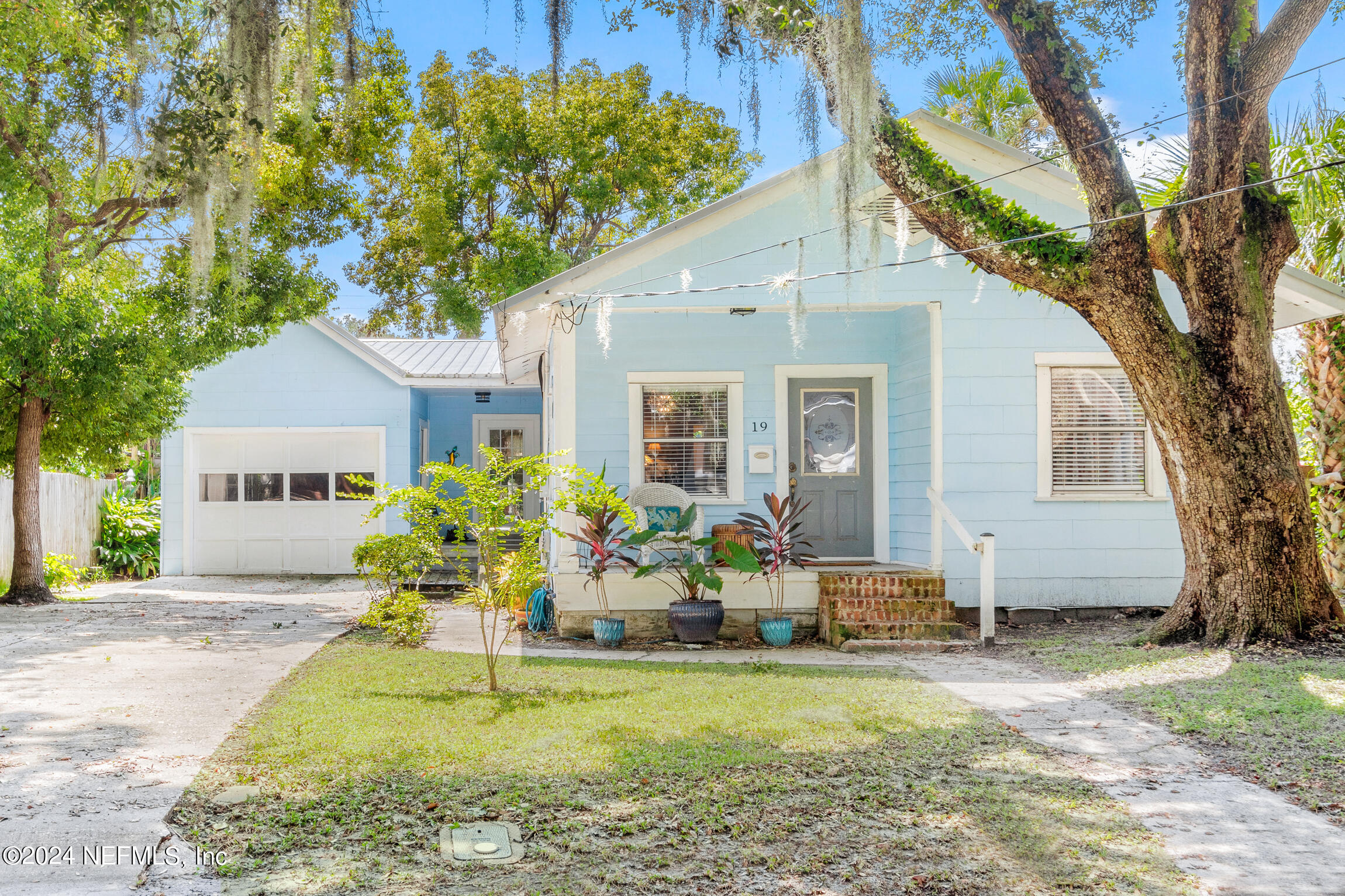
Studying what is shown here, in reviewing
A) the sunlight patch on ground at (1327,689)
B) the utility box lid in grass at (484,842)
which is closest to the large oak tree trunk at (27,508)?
the utility box lid in grass at (484,842)

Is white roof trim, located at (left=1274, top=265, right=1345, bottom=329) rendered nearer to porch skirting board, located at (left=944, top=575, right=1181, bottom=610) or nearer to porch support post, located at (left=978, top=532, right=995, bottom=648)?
porch skirting board, located at (left=944, top=575, right=1181, bottom=610)

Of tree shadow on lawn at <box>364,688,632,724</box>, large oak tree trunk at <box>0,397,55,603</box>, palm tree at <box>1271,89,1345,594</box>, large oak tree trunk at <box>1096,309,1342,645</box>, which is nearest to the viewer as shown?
tree shadow on lawn at <box>364,688,632,724</box>

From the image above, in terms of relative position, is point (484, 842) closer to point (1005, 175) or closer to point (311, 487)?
point (1005, 175)

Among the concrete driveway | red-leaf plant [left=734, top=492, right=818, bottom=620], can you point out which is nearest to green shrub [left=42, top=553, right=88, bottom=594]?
the concrete driveway

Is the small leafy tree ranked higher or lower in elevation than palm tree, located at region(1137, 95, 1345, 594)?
lower

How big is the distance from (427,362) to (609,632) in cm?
845

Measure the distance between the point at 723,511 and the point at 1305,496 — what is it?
4918mm

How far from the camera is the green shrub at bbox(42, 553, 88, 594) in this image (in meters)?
12.1

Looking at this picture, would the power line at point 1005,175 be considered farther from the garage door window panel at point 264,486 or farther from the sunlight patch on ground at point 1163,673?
the garage door window panel at point 264,486

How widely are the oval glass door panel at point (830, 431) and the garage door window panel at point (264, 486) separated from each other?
8361mm

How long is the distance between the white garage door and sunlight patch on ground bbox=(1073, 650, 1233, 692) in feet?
34.8

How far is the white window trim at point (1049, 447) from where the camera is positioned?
8922 mm

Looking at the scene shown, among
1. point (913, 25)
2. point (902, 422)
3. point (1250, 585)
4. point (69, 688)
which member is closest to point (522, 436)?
point (902, 422)

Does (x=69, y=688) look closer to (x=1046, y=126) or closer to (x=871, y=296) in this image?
(x=871, y=296)
